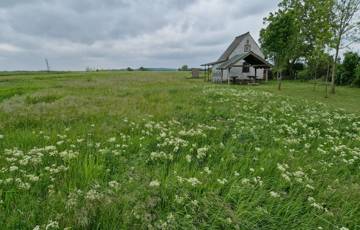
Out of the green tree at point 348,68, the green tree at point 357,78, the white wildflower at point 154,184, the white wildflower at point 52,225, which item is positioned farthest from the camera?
the green tree at point 348,68

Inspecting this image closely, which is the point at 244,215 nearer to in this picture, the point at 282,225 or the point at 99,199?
the point at 282,225

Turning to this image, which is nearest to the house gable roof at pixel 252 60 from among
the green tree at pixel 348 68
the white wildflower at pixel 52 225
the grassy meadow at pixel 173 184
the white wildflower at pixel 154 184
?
the green tree at pixel 348 68

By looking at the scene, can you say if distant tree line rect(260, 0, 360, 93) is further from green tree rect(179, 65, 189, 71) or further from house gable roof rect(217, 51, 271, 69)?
green tree rect(179, 65, 189, 71)

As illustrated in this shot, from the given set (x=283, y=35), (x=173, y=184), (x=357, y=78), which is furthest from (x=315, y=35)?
(x=173, y=184)

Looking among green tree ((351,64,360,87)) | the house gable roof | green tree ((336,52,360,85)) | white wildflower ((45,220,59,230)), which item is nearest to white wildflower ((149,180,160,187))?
white wildflower ((45,220,59,230))

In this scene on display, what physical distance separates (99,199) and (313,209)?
95.1 inches

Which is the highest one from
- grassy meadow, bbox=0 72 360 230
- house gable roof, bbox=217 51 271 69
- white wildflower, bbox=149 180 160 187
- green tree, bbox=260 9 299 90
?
green tree, bbox=260 9 299 90

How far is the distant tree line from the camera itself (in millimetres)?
16875

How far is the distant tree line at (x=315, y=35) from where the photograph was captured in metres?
16.9

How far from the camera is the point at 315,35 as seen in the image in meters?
19.7

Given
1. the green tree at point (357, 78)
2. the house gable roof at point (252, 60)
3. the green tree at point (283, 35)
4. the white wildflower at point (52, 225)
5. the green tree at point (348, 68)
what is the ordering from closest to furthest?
the white wildflower at point (52, 225) → the green tree at point (283, 35) → the green tree at point (357, 78) → the green tree at point (348, 68) → the house gable roof at point (252, 60)

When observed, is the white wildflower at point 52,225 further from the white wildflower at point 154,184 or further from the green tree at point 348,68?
the green tree at point 348,68

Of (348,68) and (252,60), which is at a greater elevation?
(252,60)

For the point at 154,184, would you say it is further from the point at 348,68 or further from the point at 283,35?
the point at 348,68
